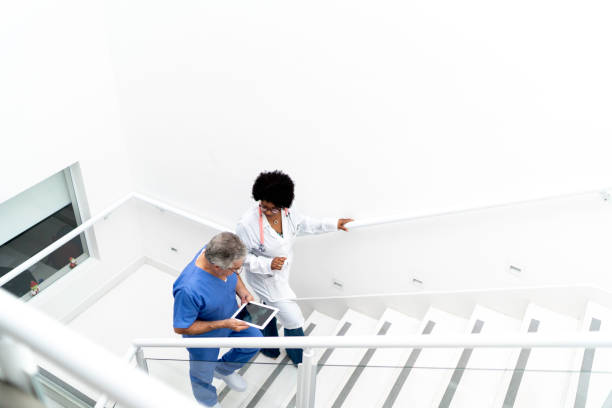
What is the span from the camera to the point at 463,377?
2.49 meters

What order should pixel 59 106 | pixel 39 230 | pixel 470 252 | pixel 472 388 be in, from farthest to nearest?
pixel 39 230, pixel 59 106, pixel 470 252, pixel 472 388

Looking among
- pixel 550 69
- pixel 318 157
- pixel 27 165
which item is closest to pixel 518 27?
pixel 550 69

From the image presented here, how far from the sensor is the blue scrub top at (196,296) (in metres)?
3.44

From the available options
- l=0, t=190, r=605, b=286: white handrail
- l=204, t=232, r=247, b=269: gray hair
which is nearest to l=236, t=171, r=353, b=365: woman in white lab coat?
l=0, t=190, r=605, b=286: white handrail

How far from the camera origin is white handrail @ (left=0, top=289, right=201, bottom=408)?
2.95ft

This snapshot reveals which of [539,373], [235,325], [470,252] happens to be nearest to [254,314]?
[235,325]

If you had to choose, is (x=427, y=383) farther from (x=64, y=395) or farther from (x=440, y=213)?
(x=64, y=395)

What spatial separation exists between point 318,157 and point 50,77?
250 centimetres

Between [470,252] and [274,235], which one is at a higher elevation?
[274,235]

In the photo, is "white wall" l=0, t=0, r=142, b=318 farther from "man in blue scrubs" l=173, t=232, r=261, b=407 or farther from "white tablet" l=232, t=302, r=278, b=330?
"white tablet" l=232, t=302, r=278, b=330

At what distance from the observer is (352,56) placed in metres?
3.92

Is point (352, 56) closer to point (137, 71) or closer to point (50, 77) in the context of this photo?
point (137, 71)

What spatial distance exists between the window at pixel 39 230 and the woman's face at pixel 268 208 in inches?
103


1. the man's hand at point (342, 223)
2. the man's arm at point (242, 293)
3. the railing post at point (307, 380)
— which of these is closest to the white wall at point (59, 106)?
the man's arm at point (242, 293)
